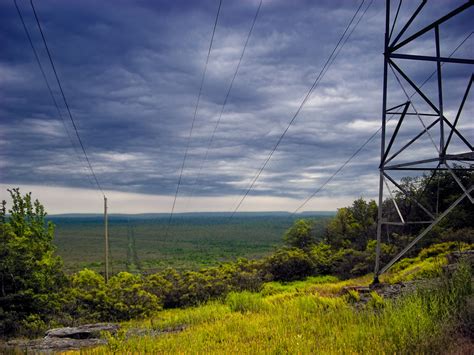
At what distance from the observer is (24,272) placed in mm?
18172

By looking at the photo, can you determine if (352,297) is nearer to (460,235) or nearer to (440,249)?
(440,249)

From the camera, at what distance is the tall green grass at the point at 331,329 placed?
7336 mm

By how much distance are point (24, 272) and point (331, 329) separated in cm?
1494

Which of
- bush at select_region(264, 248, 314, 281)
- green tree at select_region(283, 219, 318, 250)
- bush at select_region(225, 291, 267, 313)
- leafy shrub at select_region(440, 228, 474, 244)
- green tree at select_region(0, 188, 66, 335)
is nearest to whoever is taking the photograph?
bush at select_region(225, 291, 267, 313)

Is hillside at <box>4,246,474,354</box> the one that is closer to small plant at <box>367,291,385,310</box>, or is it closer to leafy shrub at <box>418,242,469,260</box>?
small plant at <box>367,291,385,310</box>

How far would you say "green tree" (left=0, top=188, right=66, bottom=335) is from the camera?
57.1ft

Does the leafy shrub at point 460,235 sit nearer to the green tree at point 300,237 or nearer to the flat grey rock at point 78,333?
the green tree at point 300,237

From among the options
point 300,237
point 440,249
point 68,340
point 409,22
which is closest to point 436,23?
point 409,22

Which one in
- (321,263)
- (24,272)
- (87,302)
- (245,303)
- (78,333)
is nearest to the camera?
(78,333)

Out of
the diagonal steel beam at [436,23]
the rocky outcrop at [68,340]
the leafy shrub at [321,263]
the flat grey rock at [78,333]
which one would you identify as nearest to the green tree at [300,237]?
the leafy shrub at [321,263]

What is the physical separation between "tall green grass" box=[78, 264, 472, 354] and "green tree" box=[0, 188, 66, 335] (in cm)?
973

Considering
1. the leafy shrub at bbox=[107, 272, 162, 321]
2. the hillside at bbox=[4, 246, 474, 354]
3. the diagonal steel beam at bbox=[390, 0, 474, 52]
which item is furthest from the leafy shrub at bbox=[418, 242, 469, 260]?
the leafy shrub at bbox=[107, 272, 162, 321]

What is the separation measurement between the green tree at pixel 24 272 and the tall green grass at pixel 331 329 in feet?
31.9

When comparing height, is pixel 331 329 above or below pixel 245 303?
above
